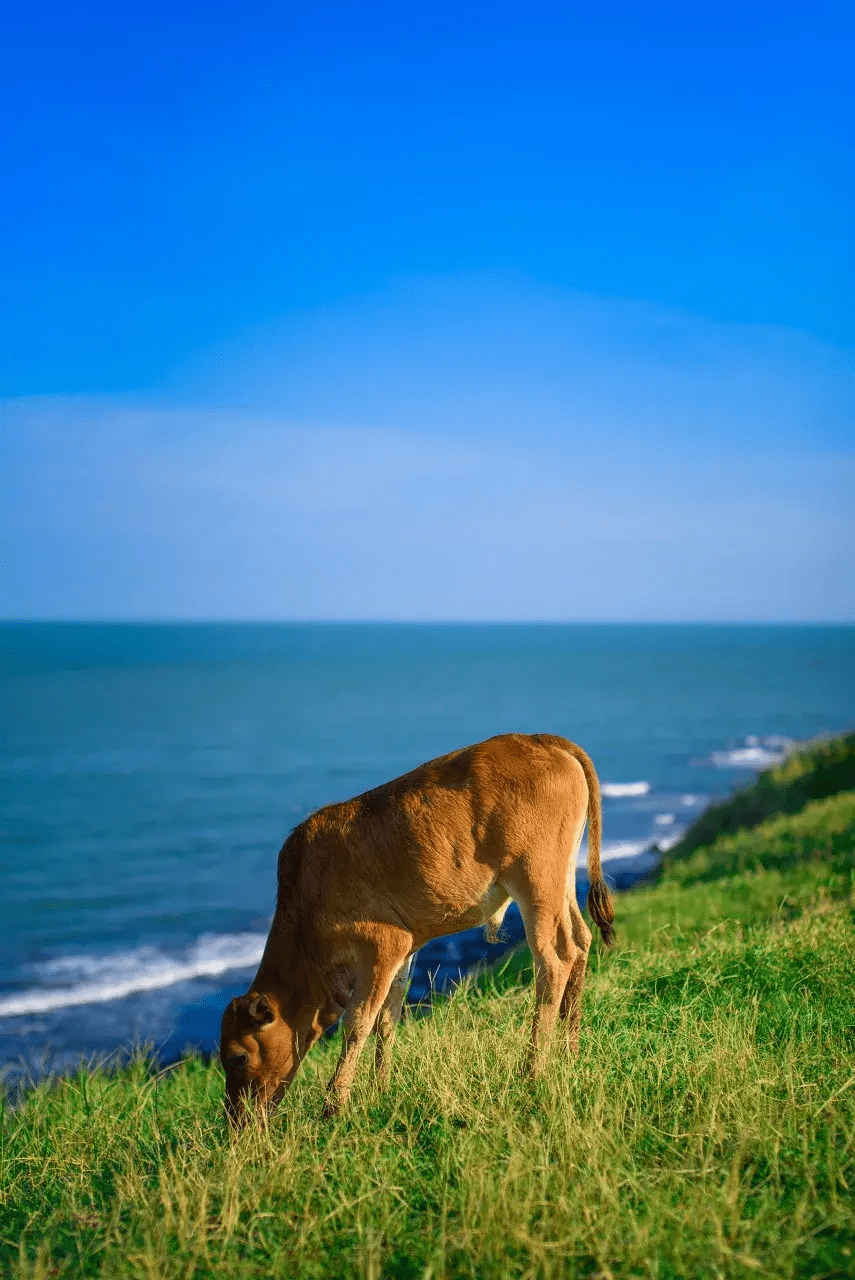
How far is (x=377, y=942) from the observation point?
6137 millimetres

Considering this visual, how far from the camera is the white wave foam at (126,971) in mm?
18938

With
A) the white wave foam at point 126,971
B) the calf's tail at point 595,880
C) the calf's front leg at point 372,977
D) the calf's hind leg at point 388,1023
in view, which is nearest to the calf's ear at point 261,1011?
the calf's front leg at point 372,977

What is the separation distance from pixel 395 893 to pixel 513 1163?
196 centimetres

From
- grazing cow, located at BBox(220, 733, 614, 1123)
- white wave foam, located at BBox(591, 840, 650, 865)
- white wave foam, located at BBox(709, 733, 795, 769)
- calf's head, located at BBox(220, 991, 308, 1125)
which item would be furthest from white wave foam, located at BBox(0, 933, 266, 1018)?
white wave foam, located at BBox(709, 733, 795, 769)

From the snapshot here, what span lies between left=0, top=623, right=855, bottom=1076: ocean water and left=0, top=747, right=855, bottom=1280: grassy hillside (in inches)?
192

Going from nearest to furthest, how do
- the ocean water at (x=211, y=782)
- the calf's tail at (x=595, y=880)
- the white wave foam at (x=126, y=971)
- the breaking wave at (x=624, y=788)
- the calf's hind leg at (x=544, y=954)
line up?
the calf's hind leg at (x=544, y=954), the calf's tail at (x=595, y=880), the white wave foam at (x=126, y=971), the ocean water at (x=211, y=782), the breaking wave at (x=624, y=788)

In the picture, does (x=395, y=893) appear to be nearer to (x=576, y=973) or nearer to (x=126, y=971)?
(x=576, y=973)

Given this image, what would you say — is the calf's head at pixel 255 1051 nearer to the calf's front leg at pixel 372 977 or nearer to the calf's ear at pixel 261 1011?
the calf's ear at pixel 261 1011

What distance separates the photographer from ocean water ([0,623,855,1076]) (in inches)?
768

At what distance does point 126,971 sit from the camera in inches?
817

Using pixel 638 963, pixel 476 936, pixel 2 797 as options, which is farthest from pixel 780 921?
pixel 2 797

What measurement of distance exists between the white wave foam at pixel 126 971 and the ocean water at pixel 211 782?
6 cm

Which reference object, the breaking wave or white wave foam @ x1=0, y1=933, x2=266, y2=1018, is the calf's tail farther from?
the breaking wave

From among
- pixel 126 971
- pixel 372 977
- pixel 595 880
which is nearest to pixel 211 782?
pixel 126 971
